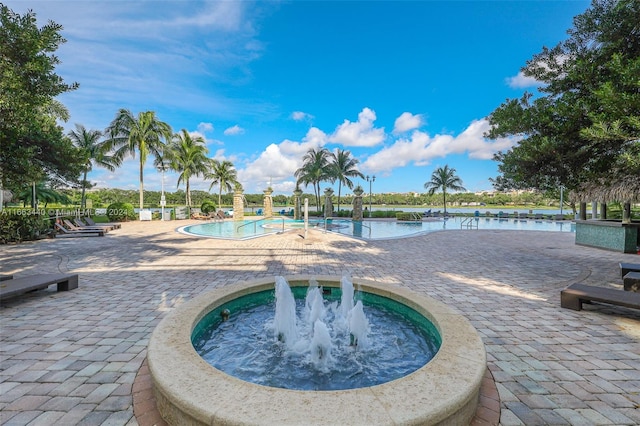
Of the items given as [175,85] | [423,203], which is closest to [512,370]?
[175,85]

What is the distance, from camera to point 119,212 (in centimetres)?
2448

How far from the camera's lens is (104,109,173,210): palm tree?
86.1ft

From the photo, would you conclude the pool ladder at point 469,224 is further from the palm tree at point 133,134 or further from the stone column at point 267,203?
the palm tree at point 133,134

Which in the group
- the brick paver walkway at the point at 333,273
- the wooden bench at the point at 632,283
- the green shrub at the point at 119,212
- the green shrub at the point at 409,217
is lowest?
the brick paver walkway at the point at 333,273

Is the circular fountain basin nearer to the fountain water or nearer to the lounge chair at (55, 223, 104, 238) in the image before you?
the fountain water

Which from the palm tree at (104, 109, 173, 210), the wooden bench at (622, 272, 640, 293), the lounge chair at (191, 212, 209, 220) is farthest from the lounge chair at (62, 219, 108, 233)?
the wooden bench at (622, 272, 640, 293)

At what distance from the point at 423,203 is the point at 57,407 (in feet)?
277

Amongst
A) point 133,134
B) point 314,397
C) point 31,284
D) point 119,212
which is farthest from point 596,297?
point 133,134

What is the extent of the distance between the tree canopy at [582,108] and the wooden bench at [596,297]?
2.24 meters

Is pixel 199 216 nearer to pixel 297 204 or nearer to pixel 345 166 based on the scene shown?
pixel 297 204

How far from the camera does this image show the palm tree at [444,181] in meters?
39.9

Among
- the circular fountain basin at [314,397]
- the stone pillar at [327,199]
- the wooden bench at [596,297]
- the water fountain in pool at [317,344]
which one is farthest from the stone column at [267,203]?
the circular fountain basin at [314,397]

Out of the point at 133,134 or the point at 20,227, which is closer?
the point at 20,227

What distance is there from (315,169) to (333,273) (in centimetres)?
2611
